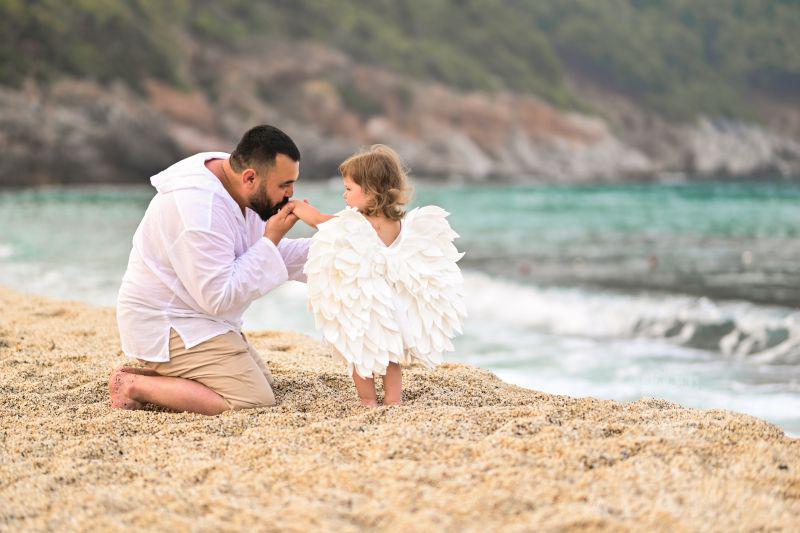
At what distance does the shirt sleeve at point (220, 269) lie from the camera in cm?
365

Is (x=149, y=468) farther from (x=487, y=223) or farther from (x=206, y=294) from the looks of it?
(x=487, y=223)

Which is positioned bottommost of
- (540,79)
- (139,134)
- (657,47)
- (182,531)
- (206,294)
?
(182,531)

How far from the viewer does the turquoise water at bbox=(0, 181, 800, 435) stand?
597 centimetres

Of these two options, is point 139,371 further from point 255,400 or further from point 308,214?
point 308,214

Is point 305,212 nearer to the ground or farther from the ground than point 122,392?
farther from the ground

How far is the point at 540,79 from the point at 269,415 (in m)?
75.8

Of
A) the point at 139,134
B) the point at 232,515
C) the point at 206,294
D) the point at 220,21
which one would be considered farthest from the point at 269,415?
the point at 220,21

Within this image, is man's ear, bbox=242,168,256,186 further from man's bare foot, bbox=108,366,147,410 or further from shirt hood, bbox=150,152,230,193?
man's bare foot, bbox=108,366,147,410

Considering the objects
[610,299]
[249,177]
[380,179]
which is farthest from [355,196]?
[610,299]

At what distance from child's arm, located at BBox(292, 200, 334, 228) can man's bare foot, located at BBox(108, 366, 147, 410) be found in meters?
1.08

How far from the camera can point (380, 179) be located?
3791 millimetres

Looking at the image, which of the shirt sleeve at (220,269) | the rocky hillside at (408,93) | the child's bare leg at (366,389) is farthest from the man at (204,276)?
the rocky hillside at (408,93)

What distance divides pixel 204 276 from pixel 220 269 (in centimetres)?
8

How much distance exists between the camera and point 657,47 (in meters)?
93.1
